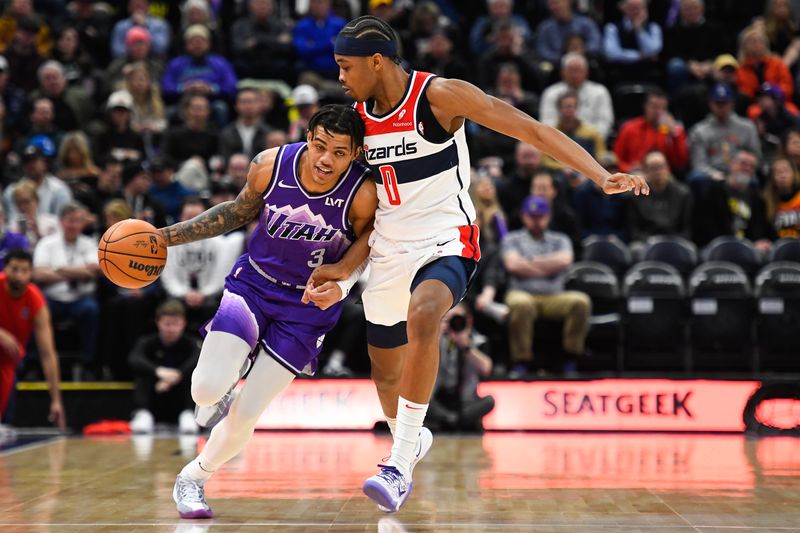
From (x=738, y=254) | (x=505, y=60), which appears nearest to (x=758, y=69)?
(x=505, y=60)

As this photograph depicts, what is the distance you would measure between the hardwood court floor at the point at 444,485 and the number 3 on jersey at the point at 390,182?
1.48 m

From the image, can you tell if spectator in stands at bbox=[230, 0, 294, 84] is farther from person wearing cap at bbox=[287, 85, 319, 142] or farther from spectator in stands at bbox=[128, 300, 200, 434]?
spectator in stands at bbox=[128, 300, 200, 434]

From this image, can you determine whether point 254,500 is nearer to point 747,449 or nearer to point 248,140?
point 747,449

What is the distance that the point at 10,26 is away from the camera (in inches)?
547

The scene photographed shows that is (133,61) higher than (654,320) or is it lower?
higher

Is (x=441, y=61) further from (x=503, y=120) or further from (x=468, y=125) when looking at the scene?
(x=503, y=120)

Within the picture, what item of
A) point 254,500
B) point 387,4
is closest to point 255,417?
point 254,500

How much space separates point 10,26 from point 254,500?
10.3m

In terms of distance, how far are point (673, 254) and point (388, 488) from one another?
21.5 ft

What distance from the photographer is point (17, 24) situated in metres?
13.4

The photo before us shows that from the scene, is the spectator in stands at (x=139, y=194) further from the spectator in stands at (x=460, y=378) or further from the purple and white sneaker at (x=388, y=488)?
the purple and white sneaker at (x=388, y=488)

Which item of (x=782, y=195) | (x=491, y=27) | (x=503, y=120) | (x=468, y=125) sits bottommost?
(x=782, y=195)

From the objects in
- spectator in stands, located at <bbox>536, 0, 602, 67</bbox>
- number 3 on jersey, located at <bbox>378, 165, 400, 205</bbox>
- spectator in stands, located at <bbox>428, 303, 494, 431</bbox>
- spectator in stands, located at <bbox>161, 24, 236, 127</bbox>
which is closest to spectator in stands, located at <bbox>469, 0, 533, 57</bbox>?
spectator in stands, located at <bbox>536, 0, 602, 67</bbox>

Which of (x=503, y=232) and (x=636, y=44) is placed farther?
(x=636, y=44)
